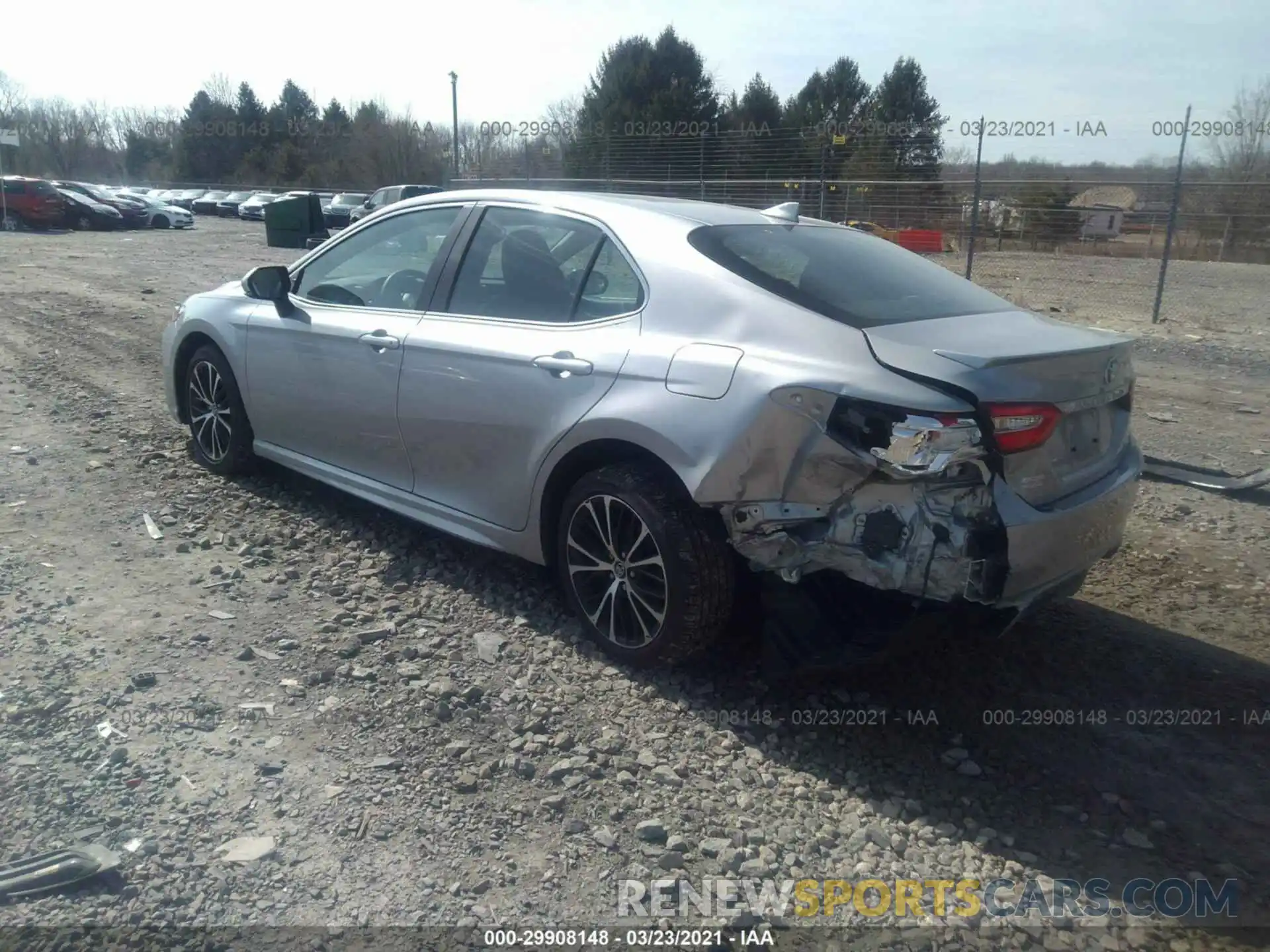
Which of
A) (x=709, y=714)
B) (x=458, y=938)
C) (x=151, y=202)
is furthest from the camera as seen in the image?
(x=151, y=202)

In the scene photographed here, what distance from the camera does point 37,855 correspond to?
2656mm

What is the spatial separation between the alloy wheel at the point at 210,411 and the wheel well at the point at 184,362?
0.26 feet

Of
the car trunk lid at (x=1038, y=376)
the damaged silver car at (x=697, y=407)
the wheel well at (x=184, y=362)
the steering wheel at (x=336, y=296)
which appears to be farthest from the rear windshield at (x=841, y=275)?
the wheel well at (x=184, y=362)

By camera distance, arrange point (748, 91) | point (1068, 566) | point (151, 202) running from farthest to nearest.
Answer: point (748, 91), point (151, 202), point (1068, 566)

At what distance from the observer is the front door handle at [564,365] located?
366cm

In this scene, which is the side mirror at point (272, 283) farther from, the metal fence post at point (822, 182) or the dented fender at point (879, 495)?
the metal fence post at point (822, 182)

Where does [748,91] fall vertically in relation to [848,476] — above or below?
above

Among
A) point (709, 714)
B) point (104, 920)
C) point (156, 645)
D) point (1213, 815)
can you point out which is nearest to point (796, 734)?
point (709, 714)

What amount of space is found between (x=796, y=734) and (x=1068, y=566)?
102 centimetres

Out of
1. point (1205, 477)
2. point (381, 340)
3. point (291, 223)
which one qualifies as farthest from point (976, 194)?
point (291, 223)

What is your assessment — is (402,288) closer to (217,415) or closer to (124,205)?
(217,415)

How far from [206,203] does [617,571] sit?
50.2 m

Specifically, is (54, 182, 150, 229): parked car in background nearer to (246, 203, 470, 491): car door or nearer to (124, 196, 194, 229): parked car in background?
(124, 196, 194, 229): parked car in background

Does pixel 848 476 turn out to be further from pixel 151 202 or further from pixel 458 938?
pixel 151 202
